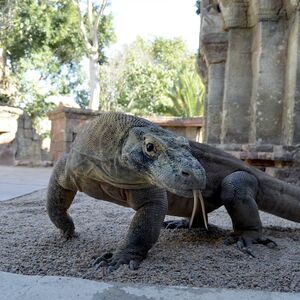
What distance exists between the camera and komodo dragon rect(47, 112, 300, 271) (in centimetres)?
169

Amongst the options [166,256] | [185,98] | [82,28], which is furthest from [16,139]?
[185,98]

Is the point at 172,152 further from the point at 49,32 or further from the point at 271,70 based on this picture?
the point at 49,32

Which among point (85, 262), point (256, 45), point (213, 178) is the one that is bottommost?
point (85, 262)

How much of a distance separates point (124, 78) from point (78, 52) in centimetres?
488

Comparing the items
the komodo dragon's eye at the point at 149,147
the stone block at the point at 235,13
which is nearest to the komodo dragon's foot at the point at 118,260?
the komodo dragon's eye at the point at 149,147

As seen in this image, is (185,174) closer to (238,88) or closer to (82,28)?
(238,88)

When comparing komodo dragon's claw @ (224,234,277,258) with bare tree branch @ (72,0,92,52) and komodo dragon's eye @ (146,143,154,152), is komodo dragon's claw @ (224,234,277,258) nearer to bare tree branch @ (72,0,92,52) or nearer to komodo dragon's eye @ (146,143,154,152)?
komodo dragon's eye @ (146,143,154,152)

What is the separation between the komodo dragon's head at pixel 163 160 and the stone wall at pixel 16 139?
10356mm

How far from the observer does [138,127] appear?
1.89 metres

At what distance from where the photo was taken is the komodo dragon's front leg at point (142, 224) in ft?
6.66

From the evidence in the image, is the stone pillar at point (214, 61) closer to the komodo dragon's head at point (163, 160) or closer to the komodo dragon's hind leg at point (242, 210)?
the komodo dragon's hind leg at point (242, 210)

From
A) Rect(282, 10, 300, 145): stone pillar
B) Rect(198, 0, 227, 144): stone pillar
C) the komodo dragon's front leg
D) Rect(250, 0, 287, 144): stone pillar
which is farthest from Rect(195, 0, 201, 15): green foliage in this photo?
the komodo dragon's front leg

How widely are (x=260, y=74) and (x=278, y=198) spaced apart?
101 inches

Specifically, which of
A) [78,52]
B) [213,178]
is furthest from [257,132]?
[78,52]
